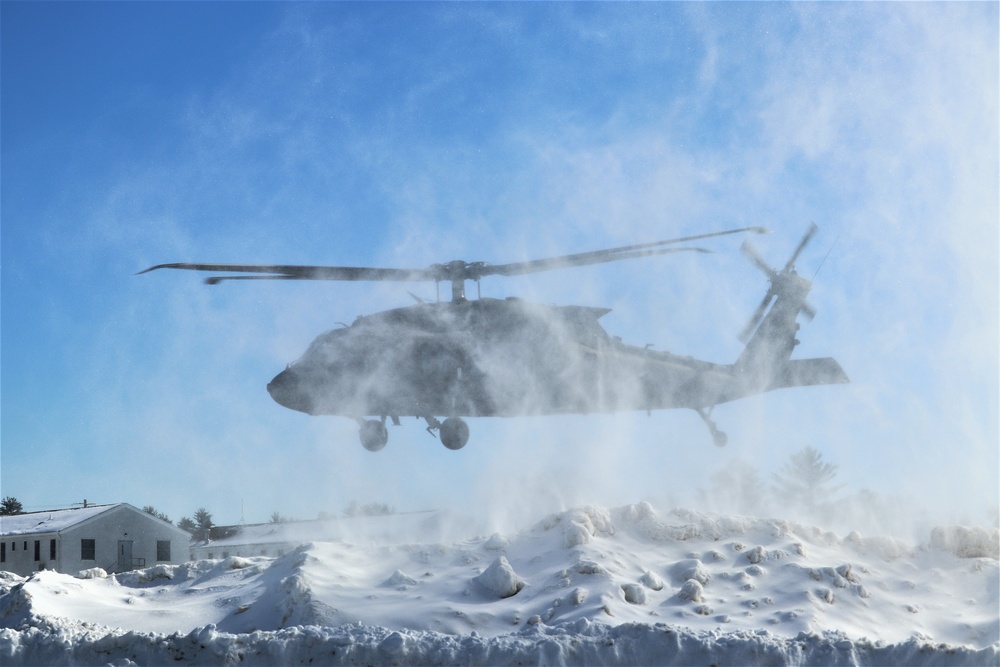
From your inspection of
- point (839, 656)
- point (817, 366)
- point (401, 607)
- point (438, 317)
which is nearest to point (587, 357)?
point (438, 317)

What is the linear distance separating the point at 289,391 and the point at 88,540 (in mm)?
16842

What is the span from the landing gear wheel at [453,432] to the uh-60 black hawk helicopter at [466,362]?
0.7 inches

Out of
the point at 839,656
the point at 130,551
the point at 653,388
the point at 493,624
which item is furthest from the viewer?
the point at 130,551

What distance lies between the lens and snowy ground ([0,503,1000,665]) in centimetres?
820

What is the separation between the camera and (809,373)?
18641 mm

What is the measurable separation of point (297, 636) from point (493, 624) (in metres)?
2.11

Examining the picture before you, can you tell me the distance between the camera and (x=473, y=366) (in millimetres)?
16141

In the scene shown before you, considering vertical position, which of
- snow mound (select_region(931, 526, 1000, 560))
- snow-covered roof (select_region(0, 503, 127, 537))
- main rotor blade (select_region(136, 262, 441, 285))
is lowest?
snow mound (select_region(931, 526, 1000, 560))

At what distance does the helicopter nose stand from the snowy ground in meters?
3.57

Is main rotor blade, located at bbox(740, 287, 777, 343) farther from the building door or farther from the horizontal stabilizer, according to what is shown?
the building door

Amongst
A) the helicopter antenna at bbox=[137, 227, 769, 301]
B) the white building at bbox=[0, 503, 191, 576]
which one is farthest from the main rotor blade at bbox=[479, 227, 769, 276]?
the white building at bbox=[0, 503, 191, 576]

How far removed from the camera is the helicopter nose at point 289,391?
52.0 ft

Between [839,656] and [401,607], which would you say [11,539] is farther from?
[839,656]

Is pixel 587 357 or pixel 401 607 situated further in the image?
pixel 587 357
